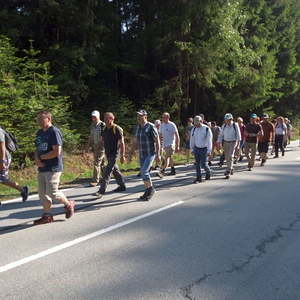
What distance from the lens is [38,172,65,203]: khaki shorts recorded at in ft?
22.8

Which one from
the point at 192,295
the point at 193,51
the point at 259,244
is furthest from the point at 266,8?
the point at 192,295

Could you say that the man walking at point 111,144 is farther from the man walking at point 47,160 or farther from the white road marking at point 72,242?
the man walking at point 47,160

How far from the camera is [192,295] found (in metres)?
4.25

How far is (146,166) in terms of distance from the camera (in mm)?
9062

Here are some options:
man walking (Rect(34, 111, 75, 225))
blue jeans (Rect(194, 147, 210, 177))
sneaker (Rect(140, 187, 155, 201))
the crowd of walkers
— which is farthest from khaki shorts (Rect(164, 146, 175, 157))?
man walking (Rect(34, 111, 75, 225))

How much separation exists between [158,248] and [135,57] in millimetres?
16422

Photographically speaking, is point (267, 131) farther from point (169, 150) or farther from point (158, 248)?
point (158, 248)

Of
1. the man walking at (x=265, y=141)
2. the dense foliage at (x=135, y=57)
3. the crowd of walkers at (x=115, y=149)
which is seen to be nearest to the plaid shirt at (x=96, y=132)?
the crowd of walkers at (x=115, y=149)

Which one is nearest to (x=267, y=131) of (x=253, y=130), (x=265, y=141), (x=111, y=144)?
(x=265, y=141)

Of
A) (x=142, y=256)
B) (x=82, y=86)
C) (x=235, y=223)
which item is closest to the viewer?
(x=142, y=256)

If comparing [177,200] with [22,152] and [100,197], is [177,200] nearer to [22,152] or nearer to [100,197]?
[100,197]

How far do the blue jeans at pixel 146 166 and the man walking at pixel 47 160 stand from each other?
2.33 meters

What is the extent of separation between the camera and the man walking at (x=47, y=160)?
6.84 m

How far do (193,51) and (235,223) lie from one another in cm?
1404
